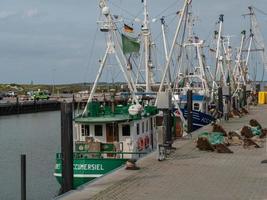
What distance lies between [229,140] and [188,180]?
8.88 m

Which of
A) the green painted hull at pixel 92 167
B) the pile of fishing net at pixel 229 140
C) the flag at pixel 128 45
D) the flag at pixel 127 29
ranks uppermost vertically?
the flag at pixel 127 29

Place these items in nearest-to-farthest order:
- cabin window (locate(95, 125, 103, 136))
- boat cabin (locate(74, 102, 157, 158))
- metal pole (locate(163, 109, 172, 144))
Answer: metal pole (locate(163, 109, 172, 144)), boat cabin (locate(74, 102, 157, 158)), cabin window (locate(95, 125, 103, 136))

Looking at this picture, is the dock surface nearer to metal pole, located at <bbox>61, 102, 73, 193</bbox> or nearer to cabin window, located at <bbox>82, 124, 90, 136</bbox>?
metal pole, located at <bbox>61, 102, 73, 193</bbox>

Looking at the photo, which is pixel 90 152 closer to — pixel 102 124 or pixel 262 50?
pixel 102 124

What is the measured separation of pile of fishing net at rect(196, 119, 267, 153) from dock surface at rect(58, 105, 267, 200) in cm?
90

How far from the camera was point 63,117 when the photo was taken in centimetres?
1466

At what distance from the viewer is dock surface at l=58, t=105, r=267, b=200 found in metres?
12.9

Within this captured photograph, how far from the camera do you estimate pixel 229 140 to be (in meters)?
23.2

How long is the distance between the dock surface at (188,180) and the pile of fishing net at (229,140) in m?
0.90

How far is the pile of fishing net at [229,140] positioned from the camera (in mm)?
20766

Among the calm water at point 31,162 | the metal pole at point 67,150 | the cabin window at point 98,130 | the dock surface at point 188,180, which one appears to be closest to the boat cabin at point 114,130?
the cabin window at point 98,130

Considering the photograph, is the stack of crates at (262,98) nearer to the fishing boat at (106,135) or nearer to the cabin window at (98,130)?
the fishing boat at (106,135)

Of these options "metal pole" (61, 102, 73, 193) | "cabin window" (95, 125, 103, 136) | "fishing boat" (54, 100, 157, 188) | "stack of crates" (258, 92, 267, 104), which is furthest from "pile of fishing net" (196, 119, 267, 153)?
"stack of crates" (258, 92, 267, 104)

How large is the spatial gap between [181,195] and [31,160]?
72.4ft
